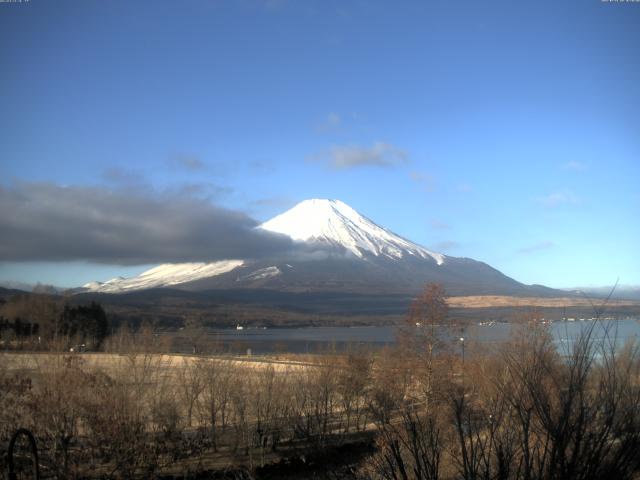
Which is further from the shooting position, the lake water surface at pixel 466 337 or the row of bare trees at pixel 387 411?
the lake water surface at pixel 466 337

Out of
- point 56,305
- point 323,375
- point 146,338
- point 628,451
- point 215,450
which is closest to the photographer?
point 628,451

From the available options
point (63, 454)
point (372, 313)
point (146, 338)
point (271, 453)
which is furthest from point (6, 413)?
point (372, 313)

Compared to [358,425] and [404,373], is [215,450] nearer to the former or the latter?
[358,425]

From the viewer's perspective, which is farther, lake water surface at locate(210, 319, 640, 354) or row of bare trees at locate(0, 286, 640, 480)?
lake water surface at locate(210, 319, 640, 354)

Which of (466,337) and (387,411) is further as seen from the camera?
(466,337)

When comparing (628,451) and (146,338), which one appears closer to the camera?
(628,451)

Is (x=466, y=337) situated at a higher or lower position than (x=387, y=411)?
higher

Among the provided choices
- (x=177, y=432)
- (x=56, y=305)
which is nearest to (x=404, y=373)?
A: (x=177, y=432)

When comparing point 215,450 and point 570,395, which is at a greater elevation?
point 570,395

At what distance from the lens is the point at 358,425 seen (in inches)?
1009

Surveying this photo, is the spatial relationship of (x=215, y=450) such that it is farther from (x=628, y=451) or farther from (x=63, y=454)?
(x=628, y=451)

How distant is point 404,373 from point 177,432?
46.5ft

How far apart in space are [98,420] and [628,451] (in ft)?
39.7

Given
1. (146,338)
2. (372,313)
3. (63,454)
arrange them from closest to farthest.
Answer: (63,454) < (146,338) < (372,313)
